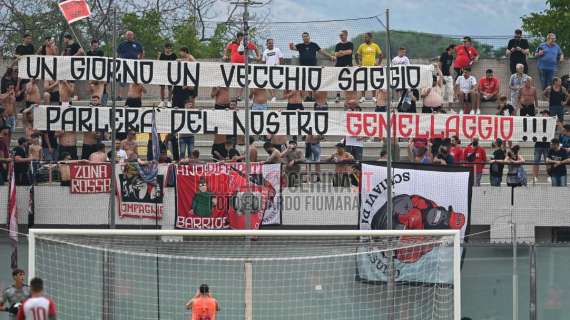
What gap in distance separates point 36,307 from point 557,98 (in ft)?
48.5

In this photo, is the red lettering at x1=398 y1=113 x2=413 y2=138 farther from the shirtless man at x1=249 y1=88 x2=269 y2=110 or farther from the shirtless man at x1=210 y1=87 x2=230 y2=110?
the shirtless man at x1=210 y1=87 x2=230 y2=110

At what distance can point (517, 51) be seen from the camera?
102ft

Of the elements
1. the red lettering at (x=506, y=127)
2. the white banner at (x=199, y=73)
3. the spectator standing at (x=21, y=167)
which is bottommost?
the spectator standing at (x=21, y=167)

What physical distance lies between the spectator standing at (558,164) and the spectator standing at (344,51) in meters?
4.29

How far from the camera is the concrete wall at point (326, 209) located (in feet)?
83.8

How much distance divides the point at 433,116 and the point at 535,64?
7593 mm

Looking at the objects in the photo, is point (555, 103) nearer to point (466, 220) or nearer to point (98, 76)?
point (466, 220)

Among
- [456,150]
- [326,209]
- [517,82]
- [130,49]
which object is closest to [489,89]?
[517,82]

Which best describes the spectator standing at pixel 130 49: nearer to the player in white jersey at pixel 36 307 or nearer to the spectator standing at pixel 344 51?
the spectator standing at pixel 344 51

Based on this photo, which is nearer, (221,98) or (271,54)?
(271,54)

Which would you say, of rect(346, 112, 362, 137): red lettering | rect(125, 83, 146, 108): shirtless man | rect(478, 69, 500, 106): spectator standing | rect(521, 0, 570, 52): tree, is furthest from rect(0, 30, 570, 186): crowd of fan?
rect(521, 0, 570, 52): tree

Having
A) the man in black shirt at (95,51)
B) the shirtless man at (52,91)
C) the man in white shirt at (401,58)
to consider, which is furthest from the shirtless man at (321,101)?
the shirtless man at (52,91)

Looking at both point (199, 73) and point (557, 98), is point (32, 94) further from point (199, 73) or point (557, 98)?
point (557, 98)

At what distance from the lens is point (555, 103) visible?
28.7 meters
